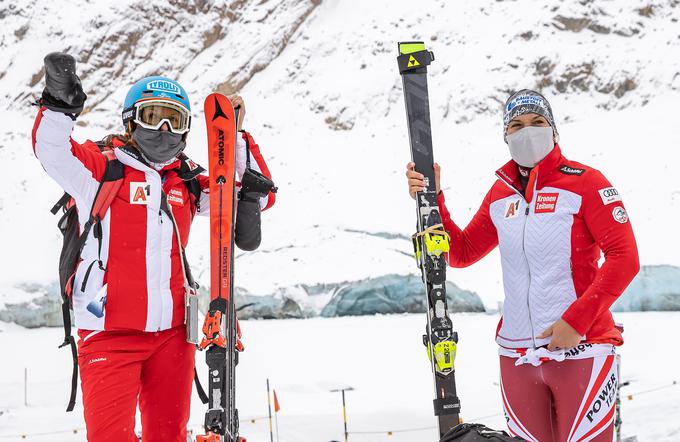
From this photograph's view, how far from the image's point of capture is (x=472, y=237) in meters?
3.16

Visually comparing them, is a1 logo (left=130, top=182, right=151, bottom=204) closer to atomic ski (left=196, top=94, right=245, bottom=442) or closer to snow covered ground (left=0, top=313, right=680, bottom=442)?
atomic ski (left=196, top=94, right=245, bottom=442)

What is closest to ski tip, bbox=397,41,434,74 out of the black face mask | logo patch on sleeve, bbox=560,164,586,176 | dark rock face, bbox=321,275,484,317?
logo patch on sleeve, bbox=560,164,586,176

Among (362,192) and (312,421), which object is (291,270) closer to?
(362,192)

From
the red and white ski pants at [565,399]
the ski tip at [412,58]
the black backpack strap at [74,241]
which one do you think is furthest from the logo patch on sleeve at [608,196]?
the black backpack strap at [74,241]

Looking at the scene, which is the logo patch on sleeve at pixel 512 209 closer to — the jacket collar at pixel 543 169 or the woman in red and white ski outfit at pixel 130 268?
the jacket collar at pixel 543 169

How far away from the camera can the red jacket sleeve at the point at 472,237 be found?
10.1ft

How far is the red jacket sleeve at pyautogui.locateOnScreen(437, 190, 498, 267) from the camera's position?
10.1 ft

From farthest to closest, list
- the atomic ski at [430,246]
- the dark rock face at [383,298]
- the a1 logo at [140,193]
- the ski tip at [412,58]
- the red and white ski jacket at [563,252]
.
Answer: the dark rock face at [383,298] < the ski tip at [412,58] < the atomic ski at [430,246] < the a1 logo at [140,193] < the red and white ski jacket at [563,252]

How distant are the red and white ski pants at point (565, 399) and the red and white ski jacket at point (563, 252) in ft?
0.38

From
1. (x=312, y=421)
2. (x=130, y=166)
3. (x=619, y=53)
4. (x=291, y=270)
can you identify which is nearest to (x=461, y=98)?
(x=619, y=53)

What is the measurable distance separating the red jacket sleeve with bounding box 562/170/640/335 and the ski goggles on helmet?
185 cm

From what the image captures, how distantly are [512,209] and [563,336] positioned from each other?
2.12 ft

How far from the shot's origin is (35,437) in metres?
7.14

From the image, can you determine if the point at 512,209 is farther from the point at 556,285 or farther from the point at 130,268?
the point at 130,268
